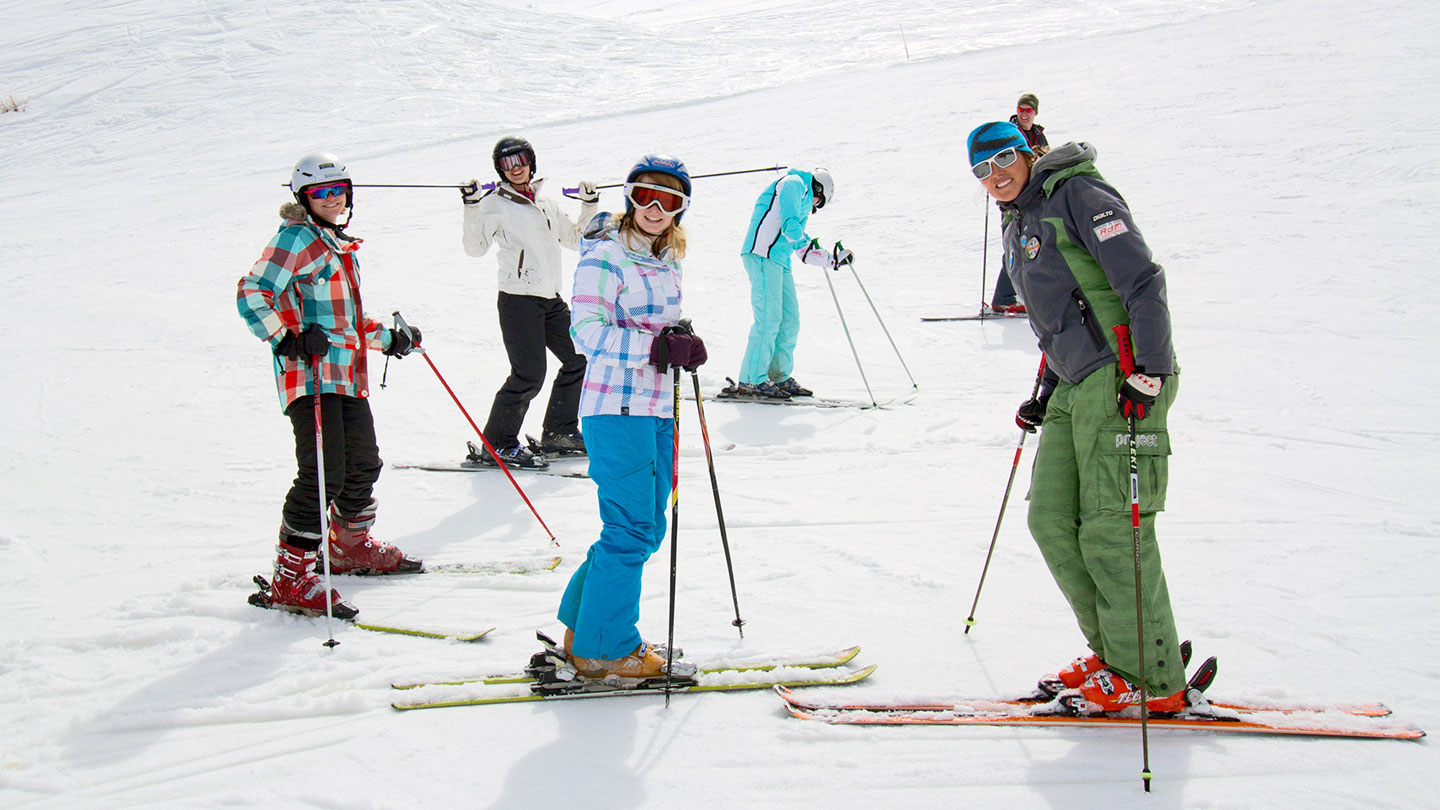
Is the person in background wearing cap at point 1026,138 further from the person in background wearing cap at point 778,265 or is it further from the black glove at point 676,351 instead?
the black glove at point 676,351

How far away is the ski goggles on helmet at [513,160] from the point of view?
5602 millimetres

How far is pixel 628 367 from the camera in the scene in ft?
10.4

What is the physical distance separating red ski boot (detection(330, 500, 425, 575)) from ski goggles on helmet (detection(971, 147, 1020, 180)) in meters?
3.07

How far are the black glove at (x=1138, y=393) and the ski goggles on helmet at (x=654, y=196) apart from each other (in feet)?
4.91

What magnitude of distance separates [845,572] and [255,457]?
13.1 feet

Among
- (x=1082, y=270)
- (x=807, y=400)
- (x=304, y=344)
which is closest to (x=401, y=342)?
(x=304, y=344)

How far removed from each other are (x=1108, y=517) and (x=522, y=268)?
12.8ft

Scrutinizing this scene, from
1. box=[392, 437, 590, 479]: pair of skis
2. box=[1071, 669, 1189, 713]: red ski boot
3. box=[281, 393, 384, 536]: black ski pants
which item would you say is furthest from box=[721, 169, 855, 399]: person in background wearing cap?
box=[1071, 669, 1189, 713]: red ski boot

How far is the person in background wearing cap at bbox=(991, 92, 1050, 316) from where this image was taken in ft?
27.5

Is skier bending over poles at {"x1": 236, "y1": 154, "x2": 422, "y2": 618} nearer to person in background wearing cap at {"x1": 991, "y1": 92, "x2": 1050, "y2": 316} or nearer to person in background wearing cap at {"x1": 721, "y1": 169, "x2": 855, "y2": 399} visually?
person in background wearing cap at {"x1": 721, "y1": 169, "x2": 855, "y2": 399}

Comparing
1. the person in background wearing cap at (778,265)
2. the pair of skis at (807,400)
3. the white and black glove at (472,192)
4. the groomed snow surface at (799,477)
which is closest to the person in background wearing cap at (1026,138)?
the groomed snow surface at (799,477)

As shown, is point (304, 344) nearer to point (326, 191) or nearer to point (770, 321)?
point (326, 191)

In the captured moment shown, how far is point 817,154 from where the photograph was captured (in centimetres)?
1495

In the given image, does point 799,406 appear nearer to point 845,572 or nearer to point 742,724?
point 845,572
